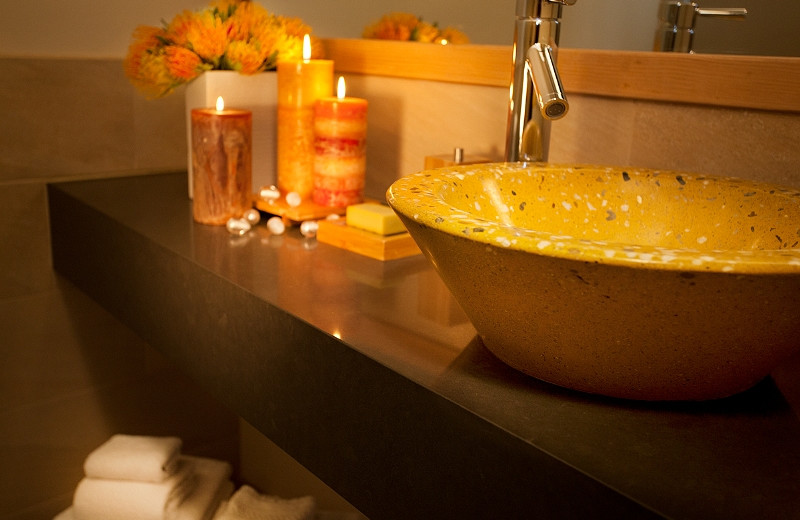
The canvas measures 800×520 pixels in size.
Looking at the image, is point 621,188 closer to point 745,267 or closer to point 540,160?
point 540,160

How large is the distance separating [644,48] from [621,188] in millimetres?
262

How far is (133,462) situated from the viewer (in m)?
1.31

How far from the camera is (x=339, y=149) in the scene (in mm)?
1182

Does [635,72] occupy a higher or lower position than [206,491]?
higher

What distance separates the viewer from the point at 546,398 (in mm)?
622

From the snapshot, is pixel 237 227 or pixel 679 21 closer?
pixel 679 21

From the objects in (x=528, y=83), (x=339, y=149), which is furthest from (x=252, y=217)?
(x=528, y=83)

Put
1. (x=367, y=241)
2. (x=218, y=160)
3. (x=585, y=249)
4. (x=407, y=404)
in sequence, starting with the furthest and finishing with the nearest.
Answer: (x=218, y=160), (x=367, y=241), (x=407, y=404), (x=585, y=249)

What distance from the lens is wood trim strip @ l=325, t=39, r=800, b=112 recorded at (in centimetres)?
87

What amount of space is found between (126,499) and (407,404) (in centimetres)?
85

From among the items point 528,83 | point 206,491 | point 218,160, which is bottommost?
point 206,491

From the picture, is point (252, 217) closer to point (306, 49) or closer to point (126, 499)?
point (306, 49)

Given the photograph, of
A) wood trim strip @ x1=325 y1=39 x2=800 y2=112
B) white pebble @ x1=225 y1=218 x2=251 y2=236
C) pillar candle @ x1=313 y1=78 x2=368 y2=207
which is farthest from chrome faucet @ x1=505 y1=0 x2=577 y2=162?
white pebble @ x1=225 y1=218 x2=251 y2=236

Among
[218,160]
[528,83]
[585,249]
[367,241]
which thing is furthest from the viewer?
[218,160]
